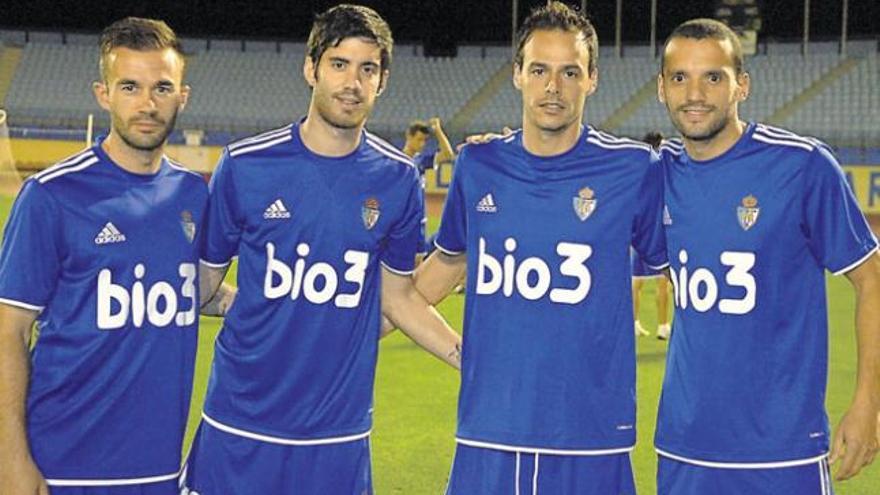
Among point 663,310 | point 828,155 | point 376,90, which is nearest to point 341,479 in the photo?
point 376,90

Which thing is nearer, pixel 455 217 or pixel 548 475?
pixel 548 475

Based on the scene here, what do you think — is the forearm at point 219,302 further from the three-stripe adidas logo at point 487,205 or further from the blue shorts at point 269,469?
the three-stripe adidas logo at point 487,205

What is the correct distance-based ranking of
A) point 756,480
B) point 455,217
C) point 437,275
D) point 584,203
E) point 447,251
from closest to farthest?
point 756,480 < point 584,203 < point 455,217 < point 447,251 < point 437,275

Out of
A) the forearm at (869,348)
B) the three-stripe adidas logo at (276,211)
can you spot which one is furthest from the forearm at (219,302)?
the forearm at (869,348)

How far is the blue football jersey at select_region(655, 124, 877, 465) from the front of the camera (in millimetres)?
3742

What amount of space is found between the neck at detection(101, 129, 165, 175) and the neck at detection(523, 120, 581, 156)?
1.27 metres

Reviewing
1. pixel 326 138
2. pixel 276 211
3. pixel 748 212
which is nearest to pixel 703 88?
pixel 748 212

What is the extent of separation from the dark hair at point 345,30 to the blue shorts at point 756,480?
1.81 metres

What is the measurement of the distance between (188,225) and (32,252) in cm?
54

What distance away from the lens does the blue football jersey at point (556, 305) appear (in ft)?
12.6

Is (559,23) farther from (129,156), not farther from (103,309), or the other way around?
(103,309)

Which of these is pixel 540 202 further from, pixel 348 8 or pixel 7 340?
pixel 7 340

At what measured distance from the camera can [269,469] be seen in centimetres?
389

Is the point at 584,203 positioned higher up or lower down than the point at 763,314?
higher up
